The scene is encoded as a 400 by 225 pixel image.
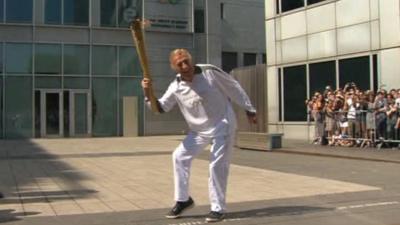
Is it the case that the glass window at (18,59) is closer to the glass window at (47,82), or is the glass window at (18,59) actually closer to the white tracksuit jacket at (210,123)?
the glass window at (47,82)

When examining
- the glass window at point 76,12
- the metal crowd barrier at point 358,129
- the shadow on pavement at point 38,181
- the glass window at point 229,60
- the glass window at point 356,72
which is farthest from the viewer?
the glass window at point 229,60

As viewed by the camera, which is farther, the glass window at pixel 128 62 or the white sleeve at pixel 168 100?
the glass window at pixel 128 62

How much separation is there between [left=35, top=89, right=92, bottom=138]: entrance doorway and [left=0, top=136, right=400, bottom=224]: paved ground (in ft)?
59.7

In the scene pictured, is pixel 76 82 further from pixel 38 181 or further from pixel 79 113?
pixel 38 181

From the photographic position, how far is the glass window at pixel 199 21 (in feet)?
128

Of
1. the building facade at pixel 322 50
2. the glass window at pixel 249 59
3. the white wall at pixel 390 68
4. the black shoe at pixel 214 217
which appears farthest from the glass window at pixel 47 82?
the black shoe at pixel 214 217

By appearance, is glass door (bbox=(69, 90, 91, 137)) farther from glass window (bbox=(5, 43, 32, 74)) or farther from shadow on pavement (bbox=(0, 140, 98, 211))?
shadow on pavement (bbox=(0, 140, 98, 211))

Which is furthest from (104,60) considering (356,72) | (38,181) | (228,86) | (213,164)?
(213,164)

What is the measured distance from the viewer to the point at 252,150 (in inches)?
840

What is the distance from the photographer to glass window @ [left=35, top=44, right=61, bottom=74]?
34.9 metres

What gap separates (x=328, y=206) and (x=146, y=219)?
7.97 feet

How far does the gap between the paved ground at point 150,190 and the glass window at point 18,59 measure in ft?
59.7

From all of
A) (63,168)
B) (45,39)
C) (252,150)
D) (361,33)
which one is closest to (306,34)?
(361,33)

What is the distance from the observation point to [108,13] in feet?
120
